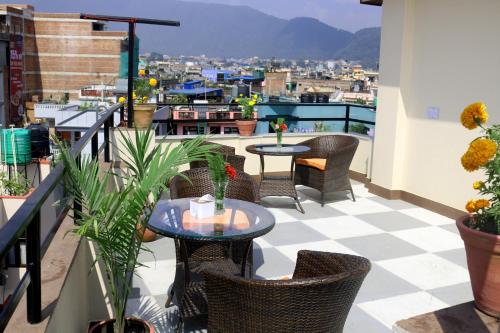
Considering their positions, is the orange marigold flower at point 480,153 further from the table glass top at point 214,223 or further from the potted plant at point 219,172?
the potted plant at point 219,172

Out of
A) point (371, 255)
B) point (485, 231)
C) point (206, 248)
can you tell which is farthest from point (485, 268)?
point (371, 255)

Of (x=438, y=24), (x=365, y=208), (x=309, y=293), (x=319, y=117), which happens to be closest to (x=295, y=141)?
(x=319, y=117)

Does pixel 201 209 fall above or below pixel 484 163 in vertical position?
below

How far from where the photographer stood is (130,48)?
630cm

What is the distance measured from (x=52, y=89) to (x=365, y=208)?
195 feet

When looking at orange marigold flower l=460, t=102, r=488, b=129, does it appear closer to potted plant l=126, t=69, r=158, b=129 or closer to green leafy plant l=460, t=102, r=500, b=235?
green leafy plant l=460, t=102, r=500, b=235

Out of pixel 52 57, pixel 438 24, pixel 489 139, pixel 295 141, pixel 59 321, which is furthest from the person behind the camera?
pixel 52 57

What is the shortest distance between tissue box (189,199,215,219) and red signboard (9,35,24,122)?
53.1 meters

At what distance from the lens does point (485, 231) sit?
257 centimetres

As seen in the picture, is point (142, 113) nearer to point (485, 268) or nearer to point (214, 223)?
point (214, 223)

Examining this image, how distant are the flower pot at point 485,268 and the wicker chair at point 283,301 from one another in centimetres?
65

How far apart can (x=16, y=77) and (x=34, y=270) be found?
56.3m

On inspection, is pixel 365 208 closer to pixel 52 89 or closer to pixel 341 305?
pixel 341 305

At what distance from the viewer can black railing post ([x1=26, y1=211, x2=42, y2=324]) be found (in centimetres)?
162
